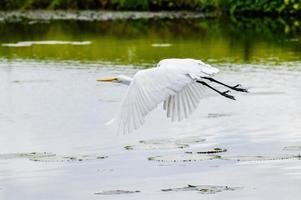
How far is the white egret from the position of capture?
268 inches

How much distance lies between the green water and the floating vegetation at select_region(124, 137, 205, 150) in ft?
24.7

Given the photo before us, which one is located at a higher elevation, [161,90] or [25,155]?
[161,90]

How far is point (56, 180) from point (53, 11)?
26.9m

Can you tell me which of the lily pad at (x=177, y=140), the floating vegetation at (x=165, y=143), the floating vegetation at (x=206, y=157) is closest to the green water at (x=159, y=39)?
the lily pad at (x=177, y=140)

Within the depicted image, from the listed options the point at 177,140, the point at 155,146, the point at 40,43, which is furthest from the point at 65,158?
the point at 40,43

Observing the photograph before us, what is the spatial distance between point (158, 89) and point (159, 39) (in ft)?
53.6

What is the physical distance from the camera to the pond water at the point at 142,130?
8883mm

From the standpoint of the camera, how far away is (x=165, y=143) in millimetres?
10547

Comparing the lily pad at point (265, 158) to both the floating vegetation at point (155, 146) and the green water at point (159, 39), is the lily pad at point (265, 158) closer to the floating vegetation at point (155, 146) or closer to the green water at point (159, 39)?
the floating vegetation at point (155, 146)

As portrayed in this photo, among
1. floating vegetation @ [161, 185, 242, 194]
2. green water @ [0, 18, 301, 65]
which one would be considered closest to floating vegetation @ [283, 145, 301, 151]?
floating vegetation @ [161, 185, 242, 194]

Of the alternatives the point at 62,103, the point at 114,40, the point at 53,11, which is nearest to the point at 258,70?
the point at 62,103

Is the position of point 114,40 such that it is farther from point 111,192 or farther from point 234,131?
point 111,192

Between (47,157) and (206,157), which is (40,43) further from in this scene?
(206,157)

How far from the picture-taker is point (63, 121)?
1244cm
